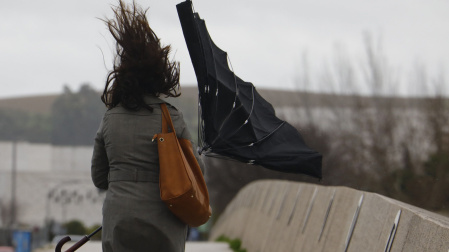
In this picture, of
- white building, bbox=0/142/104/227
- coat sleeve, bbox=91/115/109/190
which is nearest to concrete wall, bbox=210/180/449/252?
coat sleeve, bbox=91/115/109/190

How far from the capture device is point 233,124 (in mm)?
6137

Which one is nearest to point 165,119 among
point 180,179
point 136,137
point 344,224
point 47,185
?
point 136,137

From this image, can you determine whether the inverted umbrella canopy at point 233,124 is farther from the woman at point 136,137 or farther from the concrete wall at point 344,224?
the woman at point 136,137

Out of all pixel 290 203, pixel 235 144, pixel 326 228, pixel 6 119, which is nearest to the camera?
pixel 235 144

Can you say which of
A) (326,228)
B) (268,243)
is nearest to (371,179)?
(268,243)

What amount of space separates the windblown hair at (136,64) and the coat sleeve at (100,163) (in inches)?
8.1

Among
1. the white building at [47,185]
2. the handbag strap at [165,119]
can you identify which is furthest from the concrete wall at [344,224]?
the white building at [47,185]

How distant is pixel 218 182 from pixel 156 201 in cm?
6582

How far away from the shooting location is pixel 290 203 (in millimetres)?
12266

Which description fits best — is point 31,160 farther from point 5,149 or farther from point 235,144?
point 235,144

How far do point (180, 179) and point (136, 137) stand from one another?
0.34m

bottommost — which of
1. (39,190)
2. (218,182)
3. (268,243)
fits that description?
(39,190)

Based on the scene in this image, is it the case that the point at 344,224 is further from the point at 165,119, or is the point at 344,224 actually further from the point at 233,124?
the point at 165,119

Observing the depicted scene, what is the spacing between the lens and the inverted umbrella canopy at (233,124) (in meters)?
5.89
